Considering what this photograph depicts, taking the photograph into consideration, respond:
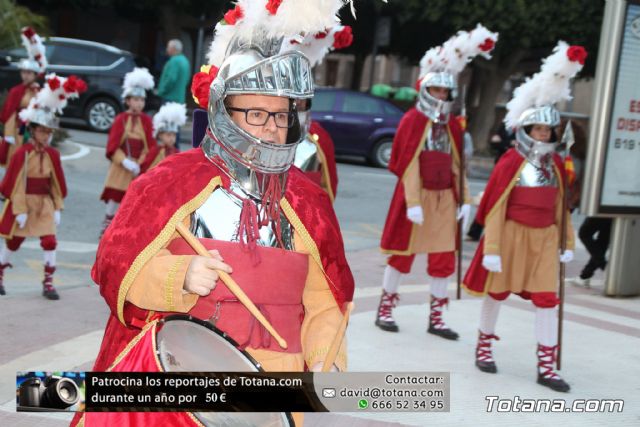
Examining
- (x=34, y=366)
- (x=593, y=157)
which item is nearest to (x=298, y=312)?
(x=34, y=366)

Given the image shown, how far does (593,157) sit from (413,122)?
2453 mm

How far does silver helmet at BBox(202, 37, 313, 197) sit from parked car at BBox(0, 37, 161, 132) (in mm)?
17584

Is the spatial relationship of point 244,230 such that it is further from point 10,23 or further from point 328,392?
point 10,23

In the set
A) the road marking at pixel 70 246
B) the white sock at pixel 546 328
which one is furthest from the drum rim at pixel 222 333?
the road marking at pixel 70 246

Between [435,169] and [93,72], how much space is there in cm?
1440

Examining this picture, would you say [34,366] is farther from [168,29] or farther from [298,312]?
[168,29]

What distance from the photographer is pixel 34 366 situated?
615cm

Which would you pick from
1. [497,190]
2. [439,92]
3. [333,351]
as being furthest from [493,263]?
[333,351]

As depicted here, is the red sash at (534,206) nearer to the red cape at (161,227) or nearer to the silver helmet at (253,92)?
the red cape at (161,227)

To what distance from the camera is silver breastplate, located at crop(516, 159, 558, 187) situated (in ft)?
22.3

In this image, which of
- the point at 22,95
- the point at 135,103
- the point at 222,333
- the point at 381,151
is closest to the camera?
the point at 222,333

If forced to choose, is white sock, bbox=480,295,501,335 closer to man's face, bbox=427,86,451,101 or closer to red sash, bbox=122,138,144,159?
man's face, bbox=427,86,451,101

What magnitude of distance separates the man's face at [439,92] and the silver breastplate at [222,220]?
450 cm

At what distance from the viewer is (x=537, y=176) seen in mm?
6797
